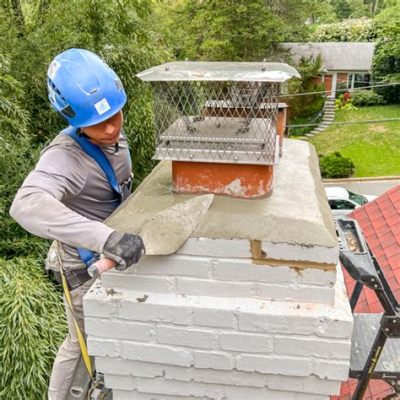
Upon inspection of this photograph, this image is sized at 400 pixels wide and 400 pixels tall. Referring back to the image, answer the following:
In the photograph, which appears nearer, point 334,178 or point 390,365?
point 390,365

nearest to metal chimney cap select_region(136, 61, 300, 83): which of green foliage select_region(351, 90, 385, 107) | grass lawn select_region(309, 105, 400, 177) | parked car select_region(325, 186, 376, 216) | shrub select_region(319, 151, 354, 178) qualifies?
parked car select_region(325, 186, 376, 216)

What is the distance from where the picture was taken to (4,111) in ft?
16.4

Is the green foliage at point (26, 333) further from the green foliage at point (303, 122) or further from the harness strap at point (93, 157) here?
the green foliage at point (303, 122)

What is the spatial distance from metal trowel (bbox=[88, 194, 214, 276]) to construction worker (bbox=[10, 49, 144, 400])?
46 mm

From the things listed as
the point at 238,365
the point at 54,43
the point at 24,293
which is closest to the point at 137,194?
the point at 238,365

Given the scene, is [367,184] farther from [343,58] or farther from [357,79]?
[357,79]

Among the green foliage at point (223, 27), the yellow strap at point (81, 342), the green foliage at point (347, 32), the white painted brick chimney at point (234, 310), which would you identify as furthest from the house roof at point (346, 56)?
the white painted brick chimney at point (234, 310)

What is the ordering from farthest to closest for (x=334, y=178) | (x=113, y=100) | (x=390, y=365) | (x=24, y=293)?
1. (x=334, y=178)
2. (x=24, y=293)
3. (x=390, y=365)
4. (x=113, y=100)

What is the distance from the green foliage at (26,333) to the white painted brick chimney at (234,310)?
9.03 feet

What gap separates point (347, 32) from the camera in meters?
29.4

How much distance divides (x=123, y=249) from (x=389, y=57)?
81.4 ft

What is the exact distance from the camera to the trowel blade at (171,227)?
157cm

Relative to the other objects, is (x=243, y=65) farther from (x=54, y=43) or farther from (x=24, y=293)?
(x=54, y=43)

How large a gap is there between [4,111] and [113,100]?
12.1 ft
